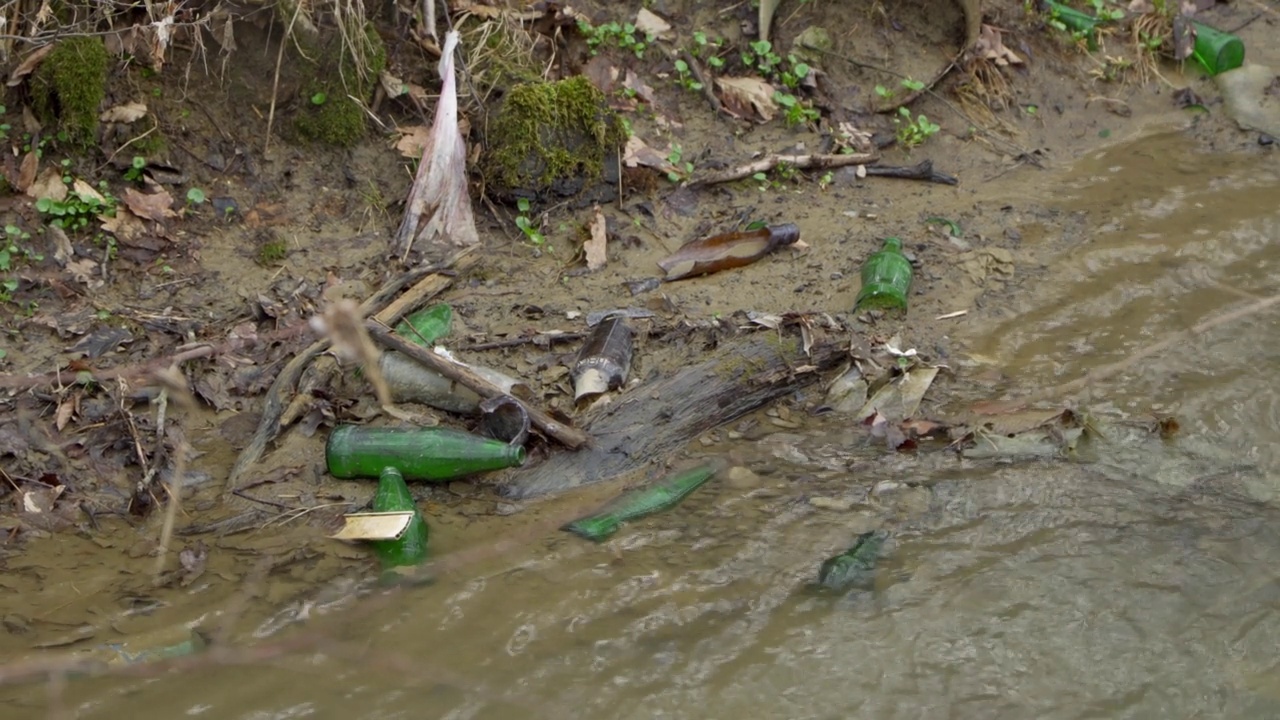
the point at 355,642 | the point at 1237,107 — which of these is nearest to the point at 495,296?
the point at 355,642

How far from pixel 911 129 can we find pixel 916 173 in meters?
0.33

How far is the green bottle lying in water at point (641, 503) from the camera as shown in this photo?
3.50m

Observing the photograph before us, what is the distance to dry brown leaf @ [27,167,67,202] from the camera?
429cm

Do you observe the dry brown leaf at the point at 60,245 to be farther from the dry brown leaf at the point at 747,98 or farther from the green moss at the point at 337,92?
the dry brown leaf at the point at 747,98

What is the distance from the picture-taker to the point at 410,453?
3.61 m

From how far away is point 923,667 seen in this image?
3033 mm

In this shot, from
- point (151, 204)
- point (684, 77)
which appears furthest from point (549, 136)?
point (151, 204)

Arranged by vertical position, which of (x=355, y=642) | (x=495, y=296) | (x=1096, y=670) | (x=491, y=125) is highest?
(x=491, y=125)

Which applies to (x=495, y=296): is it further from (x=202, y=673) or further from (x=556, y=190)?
(x=202, y=673)

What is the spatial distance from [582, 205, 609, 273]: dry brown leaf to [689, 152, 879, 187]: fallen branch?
54 cm

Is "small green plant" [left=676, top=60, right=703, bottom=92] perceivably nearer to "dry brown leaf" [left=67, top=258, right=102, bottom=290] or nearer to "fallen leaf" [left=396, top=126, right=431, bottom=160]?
"fallen leaf" [left=396, top=126, right=431, bottom=160]

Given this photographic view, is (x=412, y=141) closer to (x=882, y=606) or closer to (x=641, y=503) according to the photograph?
(x=641, y=503)

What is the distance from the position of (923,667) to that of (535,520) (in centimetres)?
123

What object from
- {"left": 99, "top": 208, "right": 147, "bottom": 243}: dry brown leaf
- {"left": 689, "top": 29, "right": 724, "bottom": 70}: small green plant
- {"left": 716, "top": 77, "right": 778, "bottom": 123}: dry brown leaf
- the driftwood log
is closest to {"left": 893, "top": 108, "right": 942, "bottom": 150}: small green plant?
{"left": 716, "top": 77, "right": 778, "bottom": 123}: dry brown leaf
